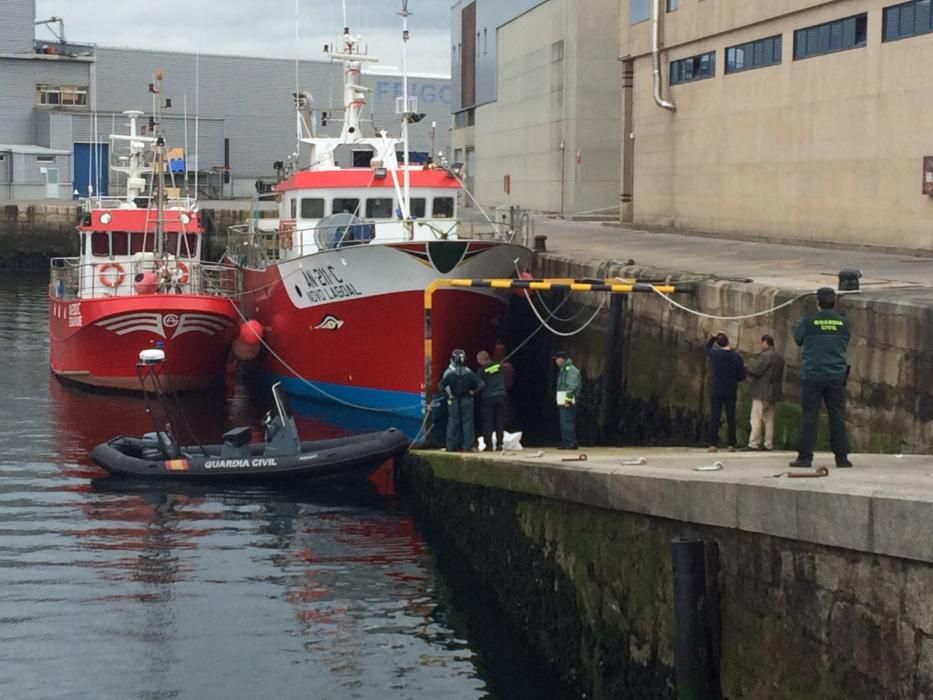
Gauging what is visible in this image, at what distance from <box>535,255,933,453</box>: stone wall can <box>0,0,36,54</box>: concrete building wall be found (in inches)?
1757

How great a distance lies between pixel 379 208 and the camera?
74.2ft

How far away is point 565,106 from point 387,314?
72.4ft

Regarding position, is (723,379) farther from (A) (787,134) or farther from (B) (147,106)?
(B) (147,106)

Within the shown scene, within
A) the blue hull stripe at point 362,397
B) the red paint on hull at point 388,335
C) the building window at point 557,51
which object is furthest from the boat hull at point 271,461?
the building window at point 557,51

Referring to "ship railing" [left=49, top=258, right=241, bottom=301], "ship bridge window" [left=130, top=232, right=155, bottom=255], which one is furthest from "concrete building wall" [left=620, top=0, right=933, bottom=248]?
"ship bridge window" [left=130, top=232, right=155, bottom=255]

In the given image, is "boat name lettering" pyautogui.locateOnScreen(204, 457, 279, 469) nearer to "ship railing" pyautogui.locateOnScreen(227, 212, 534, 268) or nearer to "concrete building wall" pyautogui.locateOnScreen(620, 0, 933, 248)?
"ship railing" pyautogui.locateOnScreen(227, 212, 534, 268)

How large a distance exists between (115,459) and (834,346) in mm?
9865

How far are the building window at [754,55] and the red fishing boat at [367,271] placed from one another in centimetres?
640

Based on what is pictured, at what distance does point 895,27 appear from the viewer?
67.3ft

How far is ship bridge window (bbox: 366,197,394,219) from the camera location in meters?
22.6

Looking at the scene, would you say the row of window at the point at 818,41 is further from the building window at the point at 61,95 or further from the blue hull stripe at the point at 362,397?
the building window at the point at 61,95

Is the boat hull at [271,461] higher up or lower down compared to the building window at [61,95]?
lower down

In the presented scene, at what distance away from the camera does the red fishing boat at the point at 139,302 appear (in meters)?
23.0

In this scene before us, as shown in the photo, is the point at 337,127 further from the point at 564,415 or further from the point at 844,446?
the point at 844,446
